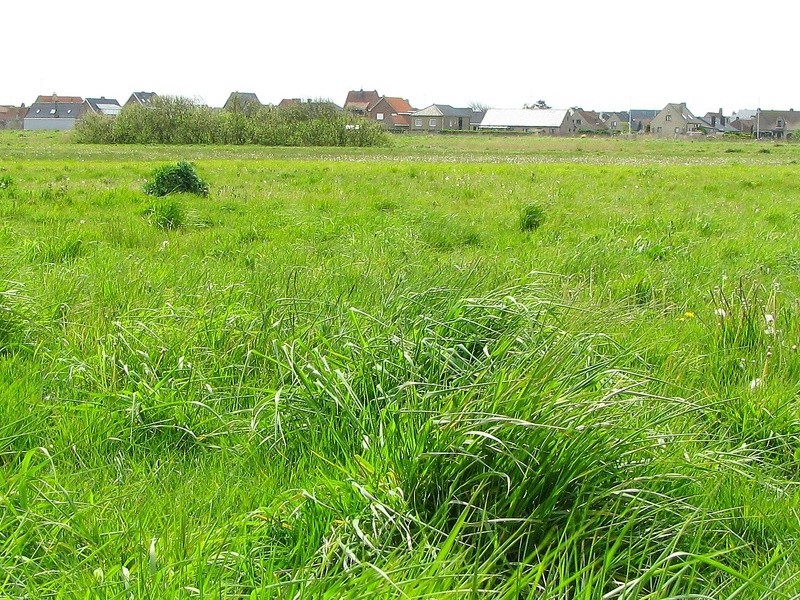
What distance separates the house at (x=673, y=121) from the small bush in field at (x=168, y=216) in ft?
470

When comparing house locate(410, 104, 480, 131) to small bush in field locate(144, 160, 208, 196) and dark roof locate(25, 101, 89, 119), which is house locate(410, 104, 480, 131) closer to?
dark roof locate(25, 101, 89, 119)

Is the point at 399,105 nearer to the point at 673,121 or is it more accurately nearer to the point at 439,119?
the point at 439,119

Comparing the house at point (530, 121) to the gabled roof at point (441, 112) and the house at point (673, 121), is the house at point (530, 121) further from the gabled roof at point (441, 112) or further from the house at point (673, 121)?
the house at point (673, 121)

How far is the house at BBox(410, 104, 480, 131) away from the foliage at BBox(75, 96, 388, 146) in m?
79.8

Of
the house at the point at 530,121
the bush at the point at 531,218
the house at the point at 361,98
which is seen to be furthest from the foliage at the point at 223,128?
the house at the point at 361,98

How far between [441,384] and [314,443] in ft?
1.95

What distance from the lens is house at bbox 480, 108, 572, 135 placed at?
126938 millimetres

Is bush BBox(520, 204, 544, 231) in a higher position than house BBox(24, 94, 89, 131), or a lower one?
lower

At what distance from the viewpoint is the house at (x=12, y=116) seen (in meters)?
132

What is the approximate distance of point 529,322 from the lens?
133 inches

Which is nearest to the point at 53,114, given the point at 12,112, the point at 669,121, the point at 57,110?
the point at 57,110

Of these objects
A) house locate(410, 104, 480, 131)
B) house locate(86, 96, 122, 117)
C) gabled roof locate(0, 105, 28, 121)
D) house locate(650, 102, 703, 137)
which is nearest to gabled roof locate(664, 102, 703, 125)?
house locate(650, 102, 703, 137)

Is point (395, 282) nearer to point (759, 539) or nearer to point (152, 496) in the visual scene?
point (152, 496)

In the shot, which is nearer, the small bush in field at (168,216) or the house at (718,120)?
the small bush in field at (168,216)
